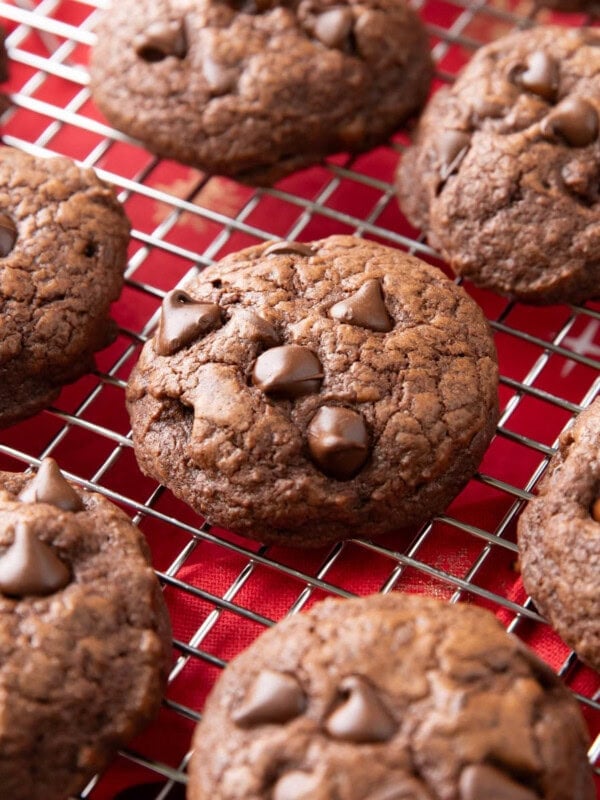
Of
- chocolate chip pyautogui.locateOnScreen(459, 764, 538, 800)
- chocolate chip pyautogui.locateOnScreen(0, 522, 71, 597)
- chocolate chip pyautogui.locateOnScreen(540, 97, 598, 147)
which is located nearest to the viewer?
chocolate chip pyautogui.locateOnScreen(459, 764, 538, 800)

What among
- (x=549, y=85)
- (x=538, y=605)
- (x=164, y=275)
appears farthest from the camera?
(x=164, y=275)

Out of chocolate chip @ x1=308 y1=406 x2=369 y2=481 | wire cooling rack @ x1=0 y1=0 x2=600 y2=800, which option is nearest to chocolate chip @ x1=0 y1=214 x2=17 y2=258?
wire cooling rack @ x1=0 y1=0 x2=600 y2=800

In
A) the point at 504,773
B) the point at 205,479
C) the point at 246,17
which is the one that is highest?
the point at 246,17

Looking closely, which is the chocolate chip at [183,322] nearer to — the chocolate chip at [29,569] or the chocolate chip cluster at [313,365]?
the chocolate chip cluster at [313,365]

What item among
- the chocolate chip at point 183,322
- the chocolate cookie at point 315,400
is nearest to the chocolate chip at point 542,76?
the chocolate cookie at point 315,400

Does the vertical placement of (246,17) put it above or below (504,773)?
above

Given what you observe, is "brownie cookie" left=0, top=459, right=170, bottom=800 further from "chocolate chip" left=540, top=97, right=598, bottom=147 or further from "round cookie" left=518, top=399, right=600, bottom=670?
"chocolate chip" left=540, top=97, right=598, bottom=147

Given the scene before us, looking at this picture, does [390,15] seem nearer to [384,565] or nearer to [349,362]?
[349,362]

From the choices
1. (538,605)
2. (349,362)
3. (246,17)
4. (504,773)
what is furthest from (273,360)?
(246,17)
